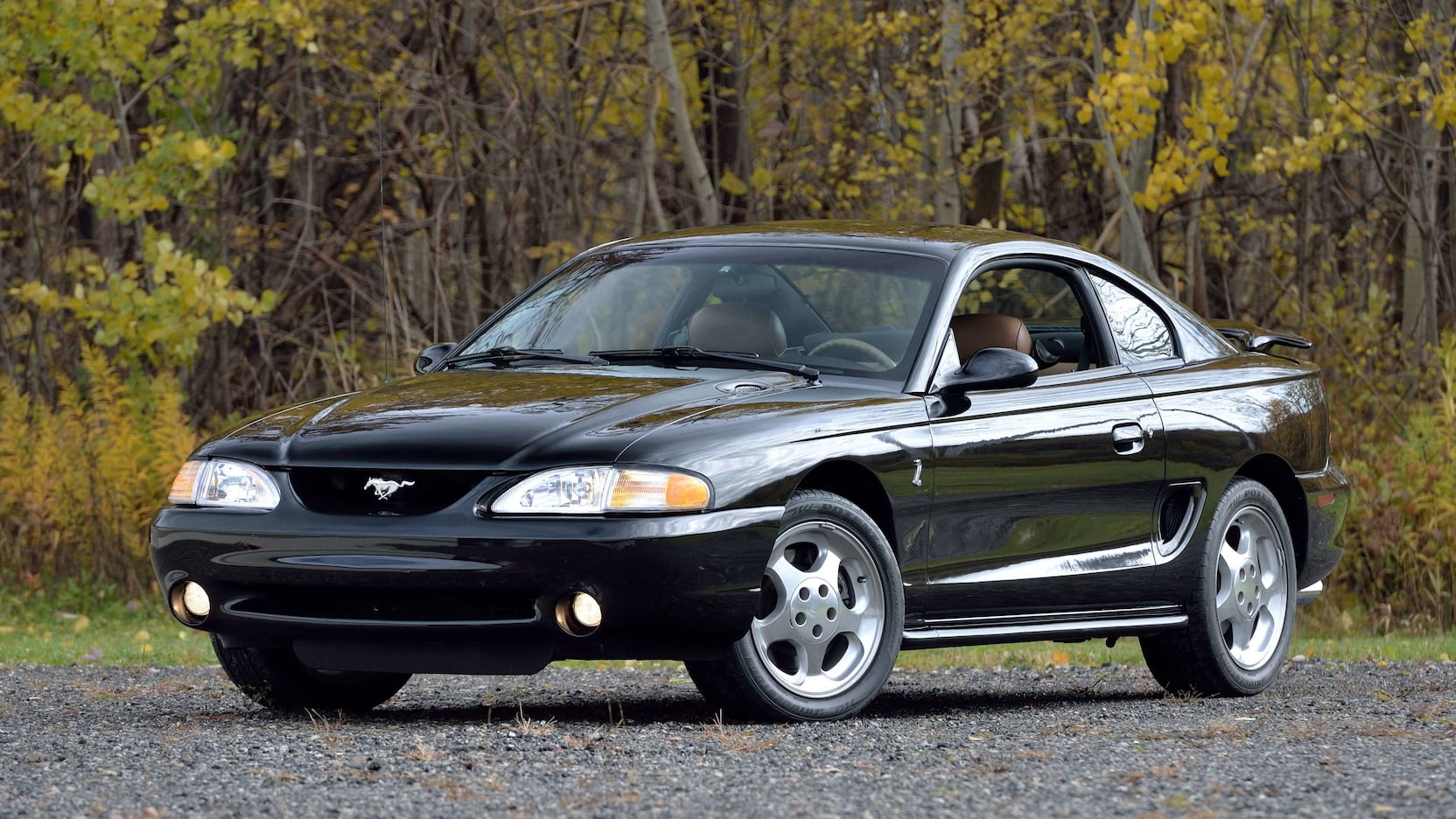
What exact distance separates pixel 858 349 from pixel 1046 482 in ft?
2.55

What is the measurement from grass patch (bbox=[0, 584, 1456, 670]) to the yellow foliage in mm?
244

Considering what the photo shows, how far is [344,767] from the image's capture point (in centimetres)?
540

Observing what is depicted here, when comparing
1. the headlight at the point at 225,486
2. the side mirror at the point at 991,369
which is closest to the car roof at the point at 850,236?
the side mirror at the point at 991,369

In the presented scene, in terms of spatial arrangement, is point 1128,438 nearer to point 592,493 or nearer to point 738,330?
point 738,330

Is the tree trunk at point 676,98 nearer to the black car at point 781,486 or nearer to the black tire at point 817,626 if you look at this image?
the black car at point 781,486

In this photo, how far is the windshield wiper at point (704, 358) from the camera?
684 cm

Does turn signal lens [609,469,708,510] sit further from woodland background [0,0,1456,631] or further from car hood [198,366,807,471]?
woodland background [0,0,1456,631]

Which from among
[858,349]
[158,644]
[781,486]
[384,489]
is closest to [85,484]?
[158,644]

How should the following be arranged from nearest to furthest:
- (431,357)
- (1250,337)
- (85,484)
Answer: (431,357), (1250,337), (85,484)

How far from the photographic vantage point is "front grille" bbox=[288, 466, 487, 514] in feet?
19.5

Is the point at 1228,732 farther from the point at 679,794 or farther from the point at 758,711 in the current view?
the point at 679,794

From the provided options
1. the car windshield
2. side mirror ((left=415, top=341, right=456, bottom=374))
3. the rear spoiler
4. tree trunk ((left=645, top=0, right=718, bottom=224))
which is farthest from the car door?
tree trunk ((left=645, top=0, right=718, bottom=224))

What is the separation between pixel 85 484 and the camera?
13.7 metres

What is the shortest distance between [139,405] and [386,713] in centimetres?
917
